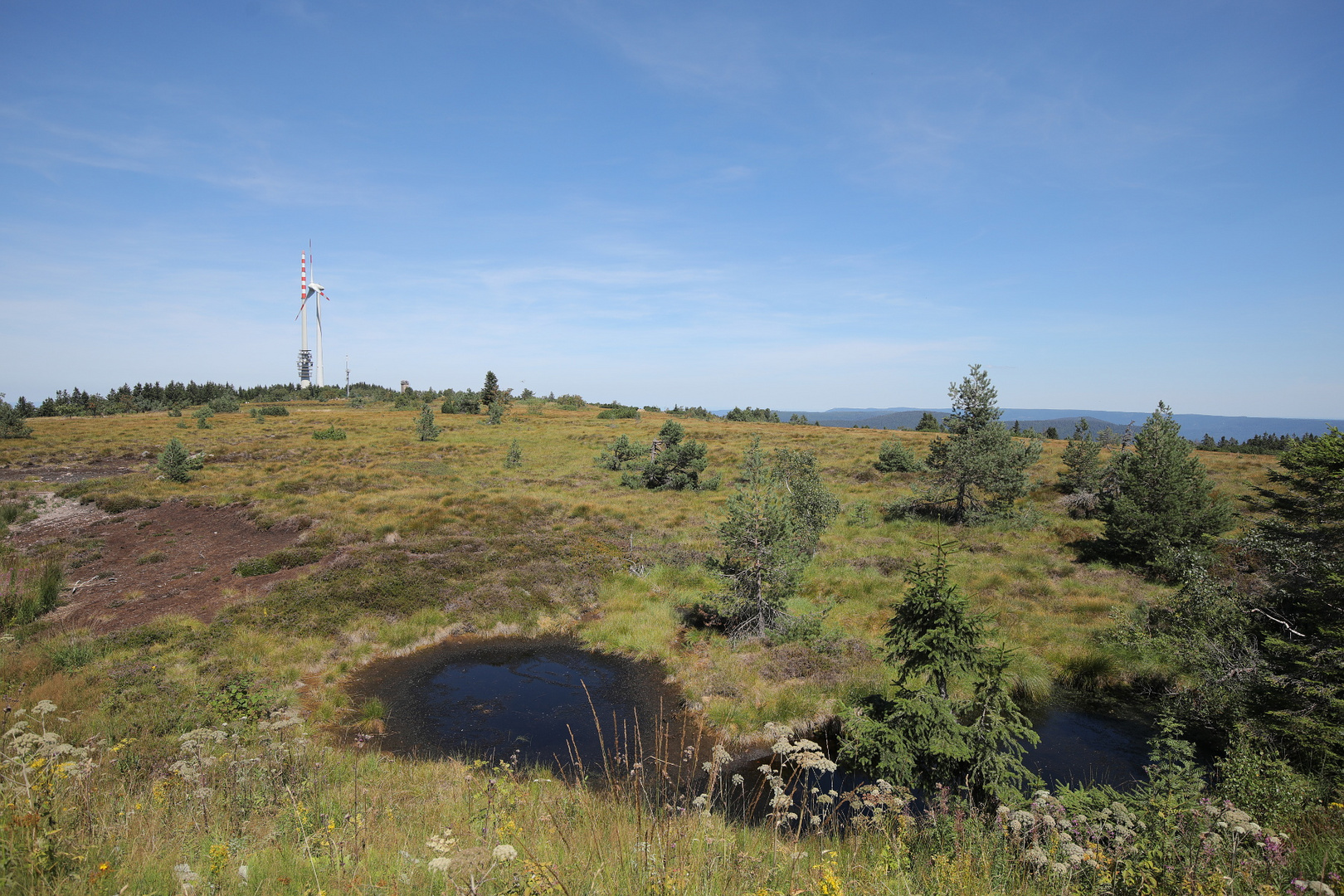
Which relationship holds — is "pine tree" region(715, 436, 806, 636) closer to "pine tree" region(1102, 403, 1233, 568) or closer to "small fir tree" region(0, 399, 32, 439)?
"pine tree" region(1102, 403, 1233, 568)

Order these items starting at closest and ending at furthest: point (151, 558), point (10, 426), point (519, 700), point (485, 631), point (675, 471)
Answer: point (519, 700) → point (485, 631) → point (151, 558) → point (675, 471) → point (10, 426)

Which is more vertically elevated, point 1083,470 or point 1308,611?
point 1083,470

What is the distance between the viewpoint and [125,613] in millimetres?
15508

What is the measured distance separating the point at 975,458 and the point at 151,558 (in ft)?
115

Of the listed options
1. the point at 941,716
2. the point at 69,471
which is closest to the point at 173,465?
the point at 69,471

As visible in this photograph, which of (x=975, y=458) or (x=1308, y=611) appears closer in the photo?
(x=1308, y=611)

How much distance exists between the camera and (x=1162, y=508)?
66.4 ft

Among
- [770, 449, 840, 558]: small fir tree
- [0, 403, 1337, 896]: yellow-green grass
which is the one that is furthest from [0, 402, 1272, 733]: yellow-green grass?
[770, 449, 840, 558]: small fir tree

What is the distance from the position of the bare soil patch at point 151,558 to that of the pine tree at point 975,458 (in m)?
29.4

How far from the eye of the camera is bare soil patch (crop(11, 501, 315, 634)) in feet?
52.5

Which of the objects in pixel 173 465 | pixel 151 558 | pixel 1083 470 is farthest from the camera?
pixel 173 465

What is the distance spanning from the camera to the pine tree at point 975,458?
26047mm

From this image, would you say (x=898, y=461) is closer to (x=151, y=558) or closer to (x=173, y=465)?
(x=151, y=558)

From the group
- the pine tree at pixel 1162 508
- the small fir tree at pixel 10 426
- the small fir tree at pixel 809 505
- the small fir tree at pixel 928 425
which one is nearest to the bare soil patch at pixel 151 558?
the small fir tree at pixel 809 505
